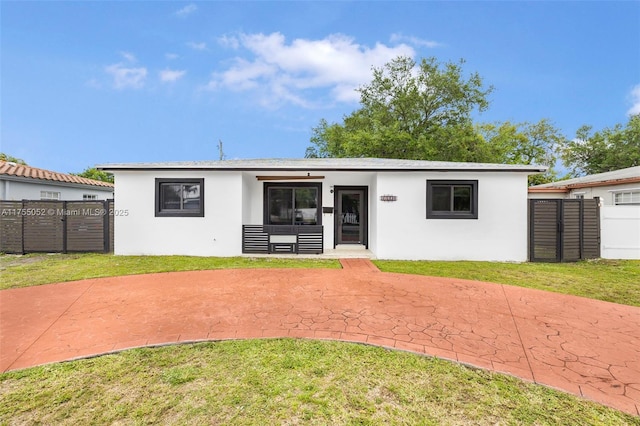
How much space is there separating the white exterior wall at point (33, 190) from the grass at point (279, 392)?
14.6 meters

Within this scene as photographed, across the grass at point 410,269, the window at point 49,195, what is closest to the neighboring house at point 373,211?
the grass at point 410,269

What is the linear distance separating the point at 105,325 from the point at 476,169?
9561 mm

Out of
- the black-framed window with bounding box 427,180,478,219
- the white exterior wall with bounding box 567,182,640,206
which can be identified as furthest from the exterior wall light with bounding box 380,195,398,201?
the white exterior wall with bounding box 567,182,640,206

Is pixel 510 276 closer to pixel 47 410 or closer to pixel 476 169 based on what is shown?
pixel 476 169

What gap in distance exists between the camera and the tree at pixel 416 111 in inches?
893

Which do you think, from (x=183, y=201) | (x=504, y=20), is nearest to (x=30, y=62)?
(x=183, y=201)

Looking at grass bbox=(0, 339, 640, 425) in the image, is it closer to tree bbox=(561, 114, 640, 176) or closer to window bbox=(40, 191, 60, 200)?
window bbox=(40, 191, 60, 200)

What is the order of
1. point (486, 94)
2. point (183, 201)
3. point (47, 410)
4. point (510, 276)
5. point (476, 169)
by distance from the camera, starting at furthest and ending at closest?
point (486, 94), point (183, 201), point (476, 169), point (510, 276), point (47, 410)

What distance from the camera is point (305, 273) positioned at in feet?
23.4

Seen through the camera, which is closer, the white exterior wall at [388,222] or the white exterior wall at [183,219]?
the white exterior wall at [388,222]

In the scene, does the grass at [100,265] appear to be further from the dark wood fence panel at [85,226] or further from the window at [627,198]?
the window at [627,198]

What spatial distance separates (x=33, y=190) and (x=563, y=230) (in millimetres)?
21613

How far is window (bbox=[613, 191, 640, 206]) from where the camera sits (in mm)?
11867

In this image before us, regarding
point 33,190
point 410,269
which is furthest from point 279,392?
point 33,190
